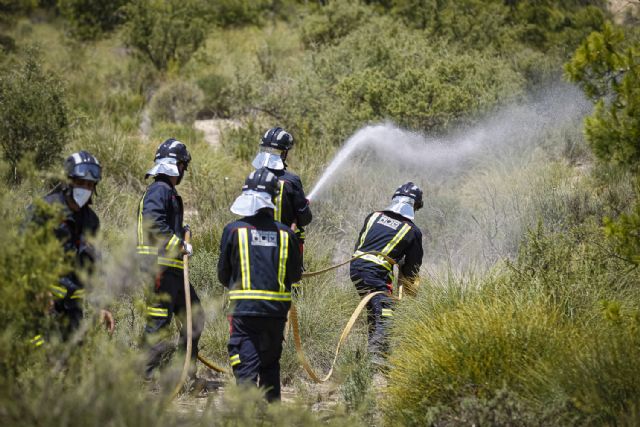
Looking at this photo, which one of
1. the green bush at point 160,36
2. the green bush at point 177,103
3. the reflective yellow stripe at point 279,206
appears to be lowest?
the reflective yellow stripe at point 279,206

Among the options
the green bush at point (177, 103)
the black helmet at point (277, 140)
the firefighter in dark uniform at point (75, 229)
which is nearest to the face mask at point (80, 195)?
the firefighter in dark uniform at point (75, 229)

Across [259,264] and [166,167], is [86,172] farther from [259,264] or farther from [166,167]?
[166,167]

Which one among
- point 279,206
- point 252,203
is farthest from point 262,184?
point 279,206

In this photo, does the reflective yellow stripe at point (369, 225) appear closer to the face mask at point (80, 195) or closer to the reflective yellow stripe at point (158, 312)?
the reflective yellow stripe at point (158, 312)

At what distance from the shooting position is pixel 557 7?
72.2 feet

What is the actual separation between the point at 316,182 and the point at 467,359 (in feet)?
21.9

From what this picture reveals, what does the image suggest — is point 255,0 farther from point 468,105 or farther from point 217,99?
point 468,105

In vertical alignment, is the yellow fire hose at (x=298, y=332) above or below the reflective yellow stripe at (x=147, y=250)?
below

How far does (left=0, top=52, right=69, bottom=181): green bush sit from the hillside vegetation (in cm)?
4

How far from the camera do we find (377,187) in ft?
39.4

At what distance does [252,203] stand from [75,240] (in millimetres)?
1166

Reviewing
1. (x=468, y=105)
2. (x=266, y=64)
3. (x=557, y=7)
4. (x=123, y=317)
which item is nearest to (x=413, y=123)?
(x=468, y=105)

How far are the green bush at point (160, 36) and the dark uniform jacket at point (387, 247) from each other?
12610mm

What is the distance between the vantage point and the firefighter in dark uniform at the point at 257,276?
534 centimetres
